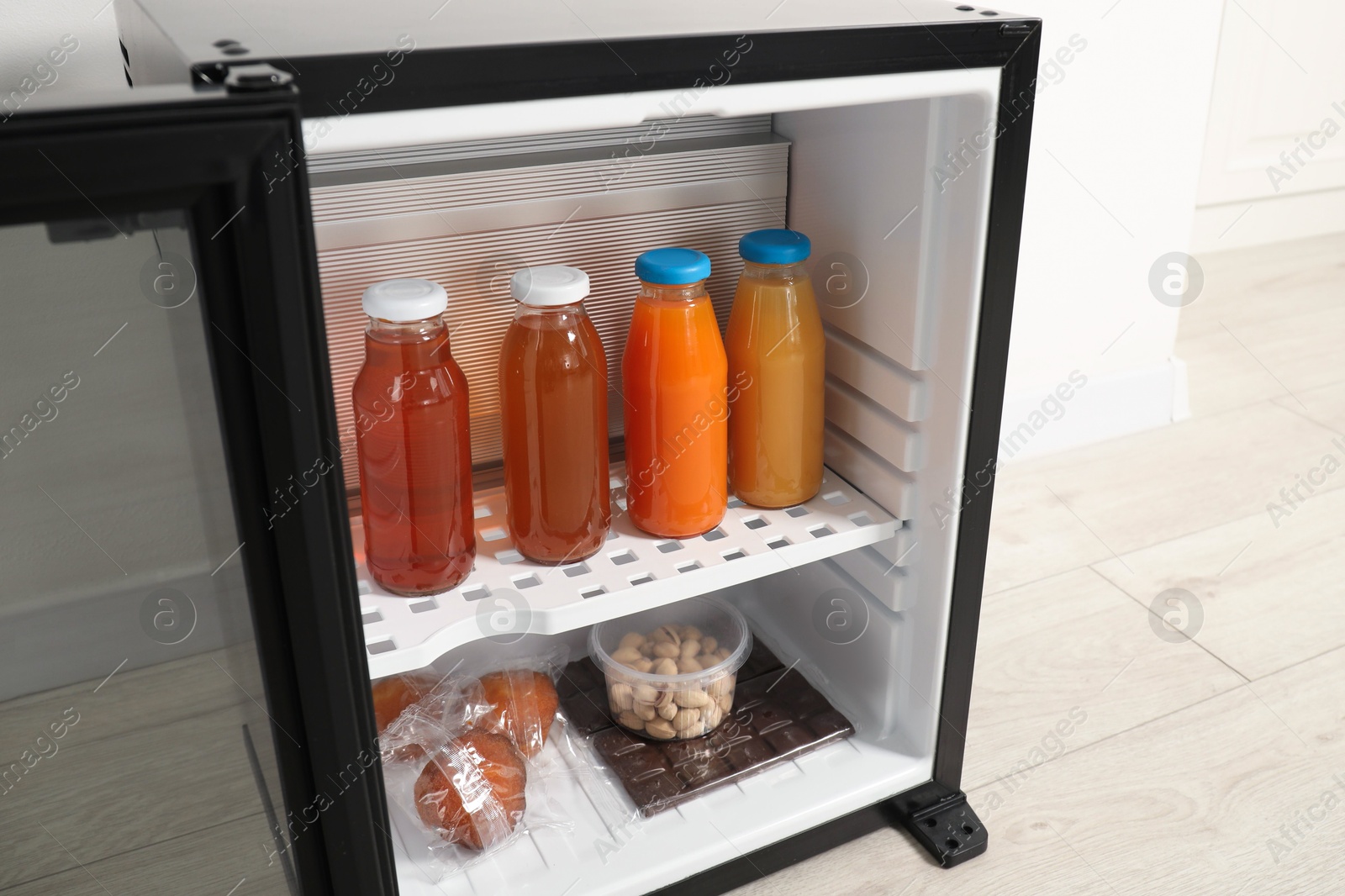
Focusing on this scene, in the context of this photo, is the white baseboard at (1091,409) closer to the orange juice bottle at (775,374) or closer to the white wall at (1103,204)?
the white wall at (1103,204)

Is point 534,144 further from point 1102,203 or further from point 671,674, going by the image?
point 1102,203

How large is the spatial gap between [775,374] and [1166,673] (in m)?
0.68

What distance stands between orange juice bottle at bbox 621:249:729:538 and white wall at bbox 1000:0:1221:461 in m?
0.80

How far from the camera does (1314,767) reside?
1133 millimetres

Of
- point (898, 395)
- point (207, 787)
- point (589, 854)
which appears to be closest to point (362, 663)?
point (207, 787)

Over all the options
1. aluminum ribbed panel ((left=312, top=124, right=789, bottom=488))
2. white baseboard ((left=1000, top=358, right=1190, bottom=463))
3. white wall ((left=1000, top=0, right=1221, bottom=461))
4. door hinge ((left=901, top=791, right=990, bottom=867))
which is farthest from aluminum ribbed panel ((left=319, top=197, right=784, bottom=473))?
white baseboard ((left=1000, top=358, right=1190, bottom=463))

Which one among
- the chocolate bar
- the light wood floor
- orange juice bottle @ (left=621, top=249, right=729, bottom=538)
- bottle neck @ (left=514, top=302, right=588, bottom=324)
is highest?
bottle neck @ (left=514, top=302, right=588, bottom=324)

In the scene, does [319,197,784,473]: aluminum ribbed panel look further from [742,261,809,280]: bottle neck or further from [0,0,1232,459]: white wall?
[0,0,1232,459]: white wall

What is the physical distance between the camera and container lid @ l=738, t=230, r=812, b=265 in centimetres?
91

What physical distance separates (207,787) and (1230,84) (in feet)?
7.57

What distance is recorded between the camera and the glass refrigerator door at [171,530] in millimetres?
547

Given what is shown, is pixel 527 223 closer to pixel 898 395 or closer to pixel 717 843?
pixel 898 395

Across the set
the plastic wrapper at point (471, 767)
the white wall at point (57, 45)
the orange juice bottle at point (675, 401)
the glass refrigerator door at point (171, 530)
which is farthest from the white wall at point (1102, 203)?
the glass refrigerator door at point (171, 530)

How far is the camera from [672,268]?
86 cm
